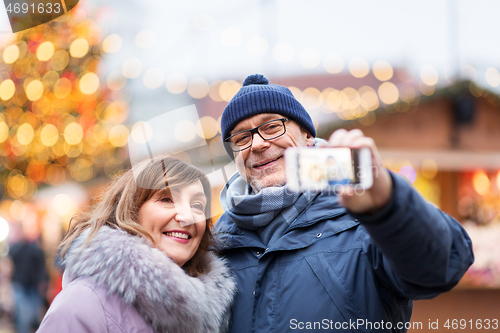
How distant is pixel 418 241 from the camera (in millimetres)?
1023

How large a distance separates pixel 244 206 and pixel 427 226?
87cm

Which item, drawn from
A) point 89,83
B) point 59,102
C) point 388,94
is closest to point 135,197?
point 388,94

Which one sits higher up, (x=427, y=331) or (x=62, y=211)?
(x=427, y=331)

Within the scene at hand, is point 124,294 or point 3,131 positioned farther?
point 3,131

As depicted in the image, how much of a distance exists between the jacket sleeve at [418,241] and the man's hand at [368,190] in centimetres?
2

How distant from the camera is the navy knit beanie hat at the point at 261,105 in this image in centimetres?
190

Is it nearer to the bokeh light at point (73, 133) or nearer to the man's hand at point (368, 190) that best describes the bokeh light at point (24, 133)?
the bokeh light at point (73, 133)

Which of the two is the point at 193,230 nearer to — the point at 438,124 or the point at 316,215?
the point at 316,215

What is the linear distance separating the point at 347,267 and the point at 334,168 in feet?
2.14

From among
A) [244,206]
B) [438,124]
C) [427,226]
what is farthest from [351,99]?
[427,226]

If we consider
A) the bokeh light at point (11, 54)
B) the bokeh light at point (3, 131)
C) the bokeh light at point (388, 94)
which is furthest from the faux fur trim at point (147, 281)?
the bokeh light at point (3, 131)

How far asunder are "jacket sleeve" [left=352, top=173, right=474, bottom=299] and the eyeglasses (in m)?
0.88

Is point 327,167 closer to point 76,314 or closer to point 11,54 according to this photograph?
point 76,314

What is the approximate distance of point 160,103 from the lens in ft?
24.1
